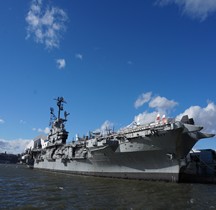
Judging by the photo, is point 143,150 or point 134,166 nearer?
point 143,150

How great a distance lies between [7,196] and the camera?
43.3 ft

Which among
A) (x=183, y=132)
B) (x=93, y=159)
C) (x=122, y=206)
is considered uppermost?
(x=183, y=132)

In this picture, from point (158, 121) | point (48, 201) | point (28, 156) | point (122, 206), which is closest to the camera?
point (122, 206)

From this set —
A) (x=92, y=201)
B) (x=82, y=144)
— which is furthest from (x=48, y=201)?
(x=82, y=144)

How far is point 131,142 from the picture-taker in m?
21.1

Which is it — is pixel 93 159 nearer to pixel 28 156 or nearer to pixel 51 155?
pixel 51 155

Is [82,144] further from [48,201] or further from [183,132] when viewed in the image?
[48,201]

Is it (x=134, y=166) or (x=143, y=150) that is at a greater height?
(x=143, y=150)

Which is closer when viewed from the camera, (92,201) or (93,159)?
(92,201)

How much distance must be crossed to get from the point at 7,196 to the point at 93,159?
12626 mm

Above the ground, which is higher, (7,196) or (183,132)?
(183,132)

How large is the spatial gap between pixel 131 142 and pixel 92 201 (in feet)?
31.4

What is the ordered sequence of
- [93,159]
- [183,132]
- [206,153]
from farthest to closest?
[206,153] → [93,159] → [183,132]

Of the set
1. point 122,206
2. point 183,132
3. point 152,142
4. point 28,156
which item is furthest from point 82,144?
point 28,156
